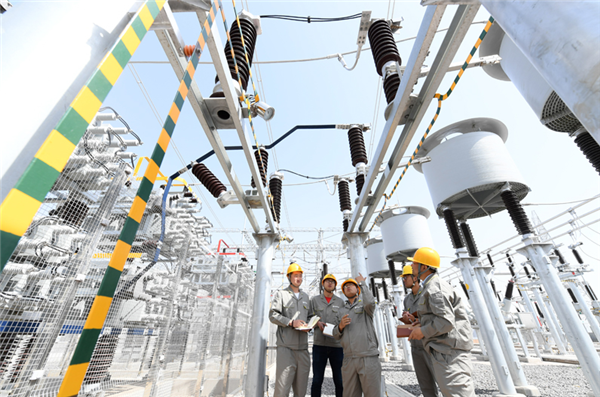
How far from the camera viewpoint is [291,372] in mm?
3340

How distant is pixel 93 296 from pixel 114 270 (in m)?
2.93

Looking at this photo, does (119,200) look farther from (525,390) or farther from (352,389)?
(525,390)

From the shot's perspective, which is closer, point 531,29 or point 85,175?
point 531,29

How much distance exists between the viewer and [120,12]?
1025mm

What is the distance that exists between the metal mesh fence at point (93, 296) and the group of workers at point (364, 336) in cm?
116

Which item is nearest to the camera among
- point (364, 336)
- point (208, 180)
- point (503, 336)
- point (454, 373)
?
point (454, 373)

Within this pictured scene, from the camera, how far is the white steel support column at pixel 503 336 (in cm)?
496

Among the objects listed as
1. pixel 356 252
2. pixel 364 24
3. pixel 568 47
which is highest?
pixel 364 24

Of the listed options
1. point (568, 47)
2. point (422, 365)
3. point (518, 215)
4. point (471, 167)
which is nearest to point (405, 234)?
point (471, 167)

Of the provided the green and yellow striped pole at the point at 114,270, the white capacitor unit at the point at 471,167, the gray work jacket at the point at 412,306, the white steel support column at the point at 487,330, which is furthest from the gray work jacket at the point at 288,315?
the white capacitor unit at the point at 471,167

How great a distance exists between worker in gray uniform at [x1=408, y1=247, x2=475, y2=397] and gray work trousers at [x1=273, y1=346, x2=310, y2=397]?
4.77 ft

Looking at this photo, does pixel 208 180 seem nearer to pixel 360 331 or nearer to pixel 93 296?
pixel 93 296

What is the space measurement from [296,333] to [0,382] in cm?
296

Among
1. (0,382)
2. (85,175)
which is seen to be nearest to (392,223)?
(85,175)
